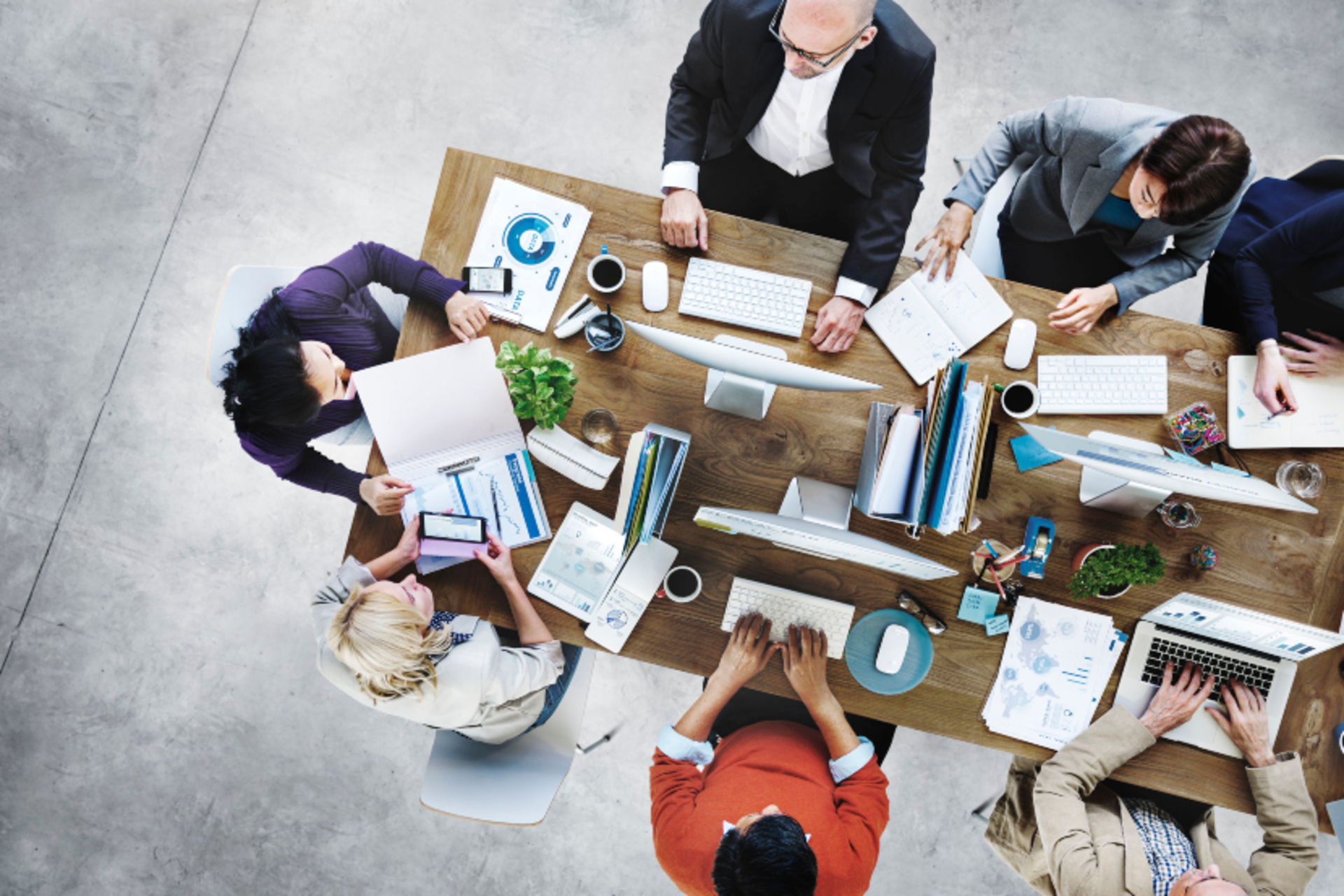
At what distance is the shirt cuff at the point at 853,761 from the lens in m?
1.80

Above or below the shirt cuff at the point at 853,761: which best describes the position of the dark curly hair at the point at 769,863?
below

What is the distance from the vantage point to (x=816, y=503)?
5.63 ft

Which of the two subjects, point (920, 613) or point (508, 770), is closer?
point (920, 613)

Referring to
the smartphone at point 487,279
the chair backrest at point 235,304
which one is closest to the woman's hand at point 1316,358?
the smartphone at point 487,279

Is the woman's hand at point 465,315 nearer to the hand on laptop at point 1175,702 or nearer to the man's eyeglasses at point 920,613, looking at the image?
the man's eyeglasses at point 920,613

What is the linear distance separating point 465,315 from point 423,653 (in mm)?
813

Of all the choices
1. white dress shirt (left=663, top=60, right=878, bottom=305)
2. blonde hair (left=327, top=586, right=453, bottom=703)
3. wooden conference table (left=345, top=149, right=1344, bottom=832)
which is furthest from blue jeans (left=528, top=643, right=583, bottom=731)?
→ white dress shirt (left=663, top=60, right=878, bottom=305)

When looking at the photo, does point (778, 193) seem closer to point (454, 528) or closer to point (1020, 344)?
point (1020, 344)

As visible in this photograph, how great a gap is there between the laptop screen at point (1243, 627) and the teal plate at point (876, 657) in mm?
558

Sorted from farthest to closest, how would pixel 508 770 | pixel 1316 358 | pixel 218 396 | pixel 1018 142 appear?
pixel 218 396 < pixel 1018 142 < pixel 508 770 < pixel 1316 358

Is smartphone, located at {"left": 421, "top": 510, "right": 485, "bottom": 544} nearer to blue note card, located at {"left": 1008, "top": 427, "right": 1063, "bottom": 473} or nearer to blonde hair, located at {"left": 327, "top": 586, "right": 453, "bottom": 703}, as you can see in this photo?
blonde hair, located at {"left": 327, "top": 586, "right": 453, "bottom": 703}

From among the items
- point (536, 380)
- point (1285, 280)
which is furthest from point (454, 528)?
point (1285, 280)

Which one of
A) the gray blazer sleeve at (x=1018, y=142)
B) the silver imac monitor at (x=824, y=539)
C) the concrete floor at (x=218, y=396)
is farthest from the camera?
the concrete floor at (x=218, y=396)

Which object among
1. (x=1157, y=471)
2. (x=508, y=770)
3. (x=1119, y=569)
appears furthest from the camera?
(x=508, y=770)
